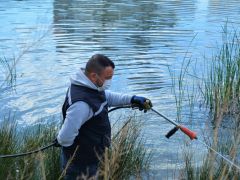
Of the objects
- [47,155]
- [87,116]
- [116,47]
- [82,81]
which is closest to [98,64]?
[82,81]

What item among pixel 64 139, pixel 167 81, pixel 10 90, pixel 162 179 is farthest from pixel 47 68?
pixel 64 139

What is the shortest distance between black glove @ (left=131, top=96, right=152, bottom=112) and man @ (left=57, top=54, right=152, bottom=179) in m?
0.02

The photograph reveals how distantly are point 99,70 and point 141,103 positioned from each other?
1.93ft

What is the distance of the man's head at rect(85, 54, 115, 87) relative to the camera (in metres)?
4.17

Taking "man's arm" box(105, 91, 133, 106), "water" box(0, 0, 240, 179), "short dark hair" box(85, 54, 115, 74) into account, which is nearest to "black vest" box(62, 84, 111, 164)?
"short dark hair" box(85, 54, 115, 74)

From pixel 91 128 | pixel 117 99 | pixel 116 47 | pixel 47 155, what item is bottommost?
pixel 116 47

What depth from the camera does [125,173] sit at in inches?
214

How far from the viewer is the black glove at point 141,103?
4500mm

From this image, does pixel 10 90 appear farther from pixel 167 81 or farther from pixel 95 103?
pixel 95 103

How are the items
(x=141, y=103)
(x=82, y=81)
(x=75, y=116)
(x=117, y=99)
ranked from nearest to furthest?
(x=75, y=116) < (x=82, y=81) < (x=141, y=103) < (x=117, y=99)

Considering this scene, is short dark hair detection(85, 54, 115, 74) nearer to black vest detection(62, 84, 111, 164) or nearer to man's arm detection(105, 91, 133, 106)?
black vest detection(62, 84, 111, 164)

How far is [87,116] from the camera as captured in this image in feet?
13.4

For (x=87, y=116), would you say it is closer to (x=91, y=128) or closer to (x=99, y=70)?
(x=91, y=128)

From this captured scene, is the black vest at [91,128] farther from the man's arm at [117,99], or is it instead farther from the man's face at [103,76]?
the man's arm at [117,99]
